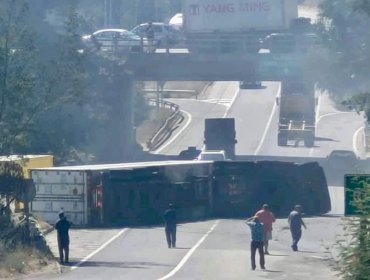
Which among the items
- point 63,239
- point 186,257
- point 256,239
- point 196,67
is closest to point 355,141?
point 196,67

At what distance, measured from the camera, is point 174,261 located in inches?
1162

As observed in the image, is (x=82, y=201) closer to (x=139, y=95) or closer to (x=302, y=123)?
(x=302, y=123)

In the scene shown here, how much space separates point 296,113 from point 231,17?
20.6ft

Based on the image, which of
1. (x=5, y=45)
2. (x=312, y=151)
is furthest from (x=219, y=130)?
(x=5, y=45)

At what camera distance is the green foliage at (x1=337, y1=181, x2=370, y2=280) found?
1634 cm

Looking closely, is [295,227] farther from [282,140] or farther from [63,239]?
[282,140]

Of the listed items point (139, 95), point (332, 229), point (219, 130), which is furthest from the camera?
point (139, 95)

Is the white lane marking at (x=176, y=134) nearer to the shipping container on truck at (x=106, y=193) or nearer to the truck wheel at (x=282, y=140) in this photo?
the truck wheel at (x=282, y=140)

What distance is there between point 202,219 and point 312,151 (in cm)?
2944

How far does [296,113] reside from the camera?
67.1m

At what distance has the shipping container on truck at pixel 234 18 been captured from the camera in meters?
65.7

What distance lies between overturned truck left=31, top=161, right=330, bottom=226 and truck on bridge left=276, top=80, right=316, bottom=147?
25941mm

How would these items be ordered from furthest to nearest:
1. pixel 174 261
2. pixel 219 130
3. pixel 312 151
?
pixel 312 151 → pixel 219 130 → pixel 174 261

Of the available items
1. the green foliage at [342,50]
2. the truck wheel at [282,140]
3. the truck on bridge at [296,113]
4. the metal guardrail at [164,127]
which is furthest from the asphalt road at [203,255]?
the metal guardrail at [164,127]
